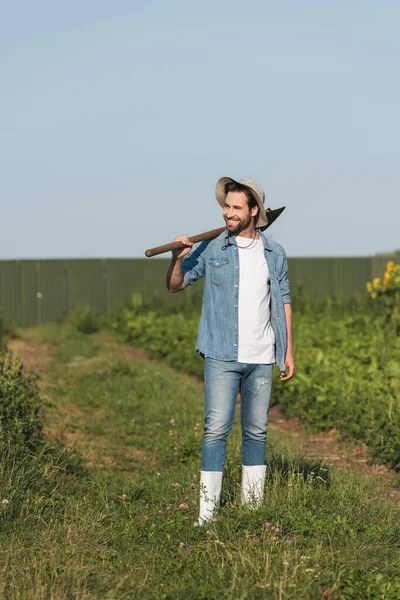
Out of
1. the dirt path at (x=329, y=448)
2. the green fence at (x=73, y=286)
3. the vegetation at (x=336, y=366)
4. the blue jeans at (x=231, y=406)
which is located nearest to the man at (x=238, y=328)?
the blue jeans at (x=231, y=406)

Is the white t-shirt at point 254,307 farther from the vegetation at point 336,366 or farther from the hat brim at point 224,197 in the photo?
the vegetation at point 336,366

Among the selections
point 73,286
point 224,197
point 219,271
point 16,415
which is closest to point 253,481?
point 219,271

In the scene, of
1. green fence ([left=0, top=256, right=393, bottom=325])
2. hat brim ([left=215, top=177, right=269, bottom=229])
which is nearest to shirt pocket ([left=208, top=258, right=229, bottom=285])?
hat brim ([left=215, top=177, right=269, bottom=229])

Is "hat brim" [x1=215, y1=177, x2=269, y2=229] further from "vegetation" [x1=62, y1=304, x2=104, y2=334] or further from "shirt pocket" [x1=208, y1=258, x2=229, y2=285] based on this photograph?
"vegetation" [x1=62, y1=304, x2=104, y2=334]

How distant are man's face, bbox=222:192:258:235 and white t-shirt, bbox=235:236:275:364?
127 mm

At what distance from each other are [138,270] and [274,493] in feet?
53.7

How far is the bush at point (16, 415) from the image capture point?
6.62 meters

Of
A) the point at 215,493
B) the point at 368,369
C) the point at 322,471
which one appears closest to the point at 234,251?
the point at 215,493

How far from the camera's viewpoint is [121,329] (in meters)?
17.5

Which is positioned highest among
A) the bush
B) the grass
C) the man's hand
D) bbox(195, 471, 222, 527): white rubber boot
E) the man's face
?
the man's face

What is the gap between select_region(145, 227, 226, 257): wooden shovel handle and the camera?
5250 millimetres

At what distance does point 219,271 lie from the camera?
5.42 metres

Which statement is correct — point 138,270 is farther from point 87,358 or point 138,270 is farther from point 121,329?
point 87,358

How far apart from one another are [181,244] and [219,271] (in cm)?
29
